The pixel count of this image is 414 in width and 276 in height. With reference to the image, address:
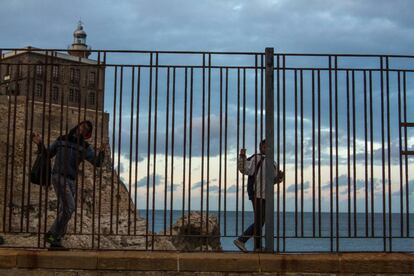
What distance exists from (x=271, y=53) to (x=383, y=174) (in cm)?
189

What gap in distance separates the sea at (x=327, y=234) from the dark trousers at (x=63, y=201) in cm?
103

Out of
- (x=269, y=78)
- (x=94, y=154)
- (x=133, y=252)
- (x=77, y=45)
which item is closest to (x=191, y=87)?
(x=269, y=78)

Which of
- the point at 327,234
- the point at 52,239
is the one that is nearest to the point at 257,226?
the point at 52,239

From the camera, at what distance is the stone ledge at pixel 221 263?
682 centimetres

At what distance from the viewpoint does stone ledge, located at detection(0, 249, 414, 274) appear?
682 cm

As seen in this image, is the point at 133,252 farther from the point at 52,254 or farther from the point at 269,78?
the point at 269,78

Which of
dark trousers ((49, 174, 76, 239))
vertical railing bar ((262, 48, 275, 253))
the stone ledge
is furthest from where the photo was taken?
dark trousers ((49, 174, 76, 239))

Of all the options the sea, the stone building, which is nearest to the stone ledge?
the sea

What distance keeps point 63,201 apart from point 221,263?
2033 mm

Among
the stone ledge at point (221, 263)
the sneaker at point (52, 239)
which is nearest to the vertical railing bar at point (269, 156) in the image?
the stone ledge at point (221, 263)

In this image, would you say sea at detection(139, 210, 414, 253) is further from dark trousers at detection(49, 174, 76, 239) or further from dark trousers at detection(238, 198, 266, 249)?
dark trousers at detection(49, 174, 76, 239)

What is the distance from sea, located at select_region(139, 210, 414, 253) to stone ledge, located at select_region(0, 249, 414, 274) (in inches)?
10.2

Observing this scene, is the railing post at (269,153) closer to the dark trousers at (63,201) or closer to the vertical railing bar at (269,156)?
the vertical railing bar at (269,156)

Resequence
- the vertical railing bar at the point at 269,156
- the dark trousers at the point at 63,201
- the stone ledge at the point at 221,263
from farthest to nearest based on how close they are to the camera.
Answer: the dark trousers at the point at 63,201 → the vertical railing bar at the point at 269,156 → the stone ledge at the point at 221,263
